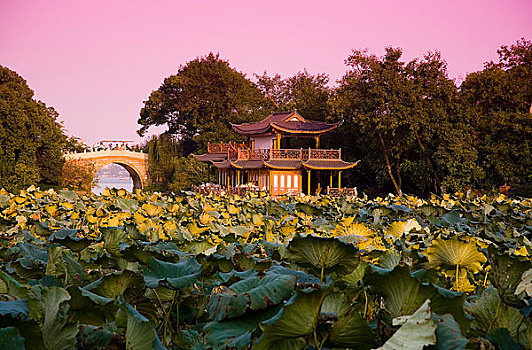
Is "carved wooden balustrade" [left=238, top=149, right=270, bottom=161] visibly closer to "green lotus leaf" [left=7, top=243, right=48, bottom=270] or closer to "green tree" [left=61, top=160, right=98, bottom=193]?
"green tree" [left=61, top=160, right=98, bottom=193]

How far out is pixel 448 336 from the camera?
2.52ft

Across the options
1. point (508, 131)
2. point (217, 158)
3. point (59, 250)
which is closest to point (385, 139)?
point (508, 131)

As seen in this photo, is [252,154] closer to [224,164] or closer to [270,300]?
[224,164]

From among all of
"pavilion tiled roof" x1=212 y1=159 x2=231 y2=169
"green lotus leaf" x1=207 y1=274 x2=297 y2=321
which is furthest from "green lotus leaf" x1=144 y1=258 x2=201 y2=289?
"pavilion tiled roof" x1=212 y1=159 x2=231 y2=169

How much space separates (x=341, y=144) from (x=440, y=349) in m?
33.3

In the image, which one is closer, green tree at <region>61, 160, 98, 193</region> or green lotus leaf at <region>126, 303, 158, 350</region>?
green lotus leaf at <region>126, 303, 158, 350</region>

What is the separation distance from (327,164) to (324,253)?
2797cm

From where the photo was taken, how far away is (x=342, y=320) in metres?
0.89

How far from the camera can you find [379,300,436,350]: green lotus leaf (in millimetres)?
718

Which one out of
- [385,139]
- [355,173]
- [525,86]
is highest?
[525,86]

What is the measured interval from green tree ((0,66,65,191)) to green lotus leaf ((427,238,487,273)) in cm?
3281

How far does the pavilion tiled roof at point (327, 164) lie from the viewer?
28.6 meters

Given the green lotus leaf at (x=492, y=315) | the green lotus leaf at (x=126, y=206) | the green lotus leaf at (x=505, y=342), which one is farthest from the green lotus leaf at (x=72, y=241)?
the green lotus leaf at (x=126, y=206)

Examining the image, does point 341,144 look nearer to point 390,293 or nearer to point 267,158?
point 267,158
